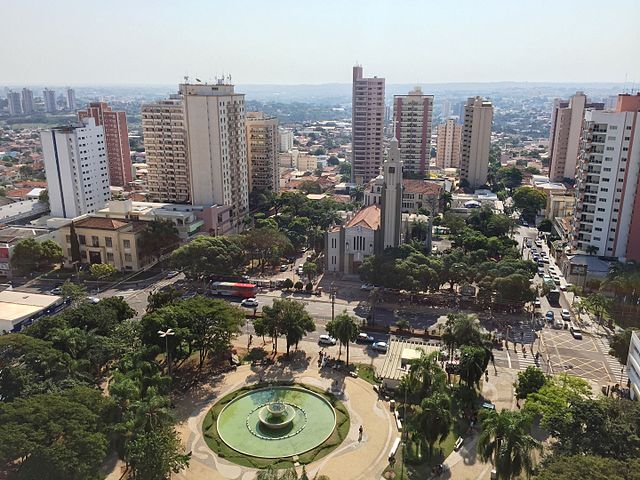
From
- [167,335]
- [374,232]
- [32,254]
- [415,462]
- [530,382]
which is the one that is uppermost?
[374,232]

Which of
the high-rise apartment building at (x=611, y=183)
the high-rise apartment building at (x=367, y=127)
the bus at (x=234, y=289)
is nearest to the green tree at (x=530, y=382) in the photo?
the bus at (x=234, y=289)

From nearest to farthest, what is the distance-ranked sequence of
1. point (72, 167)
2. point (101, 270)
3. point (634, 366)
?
1. point (634, 366)
2. point (101, 270)
3. point (72, 167)

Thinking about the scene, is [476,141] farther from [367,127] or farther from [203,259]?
[203,259]

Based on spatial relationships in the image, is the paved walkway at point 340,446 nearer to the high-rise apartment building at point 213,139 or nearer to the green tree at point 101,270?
the green tree at point 101,270

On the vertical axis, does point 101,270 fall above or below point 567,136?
below

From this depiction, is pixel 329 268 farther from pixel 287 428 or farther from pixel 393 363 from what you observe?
pixel 287 428

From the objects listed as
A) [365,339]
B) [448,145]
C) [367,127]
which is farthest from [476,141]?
[365,339]

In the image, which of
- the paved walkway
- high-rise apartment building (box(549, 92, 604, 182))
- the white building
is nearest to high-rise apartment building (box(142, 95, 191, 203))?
the paved walkway

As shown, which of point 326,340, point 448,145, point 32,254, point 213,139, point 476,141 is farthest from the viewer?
point 448,145
